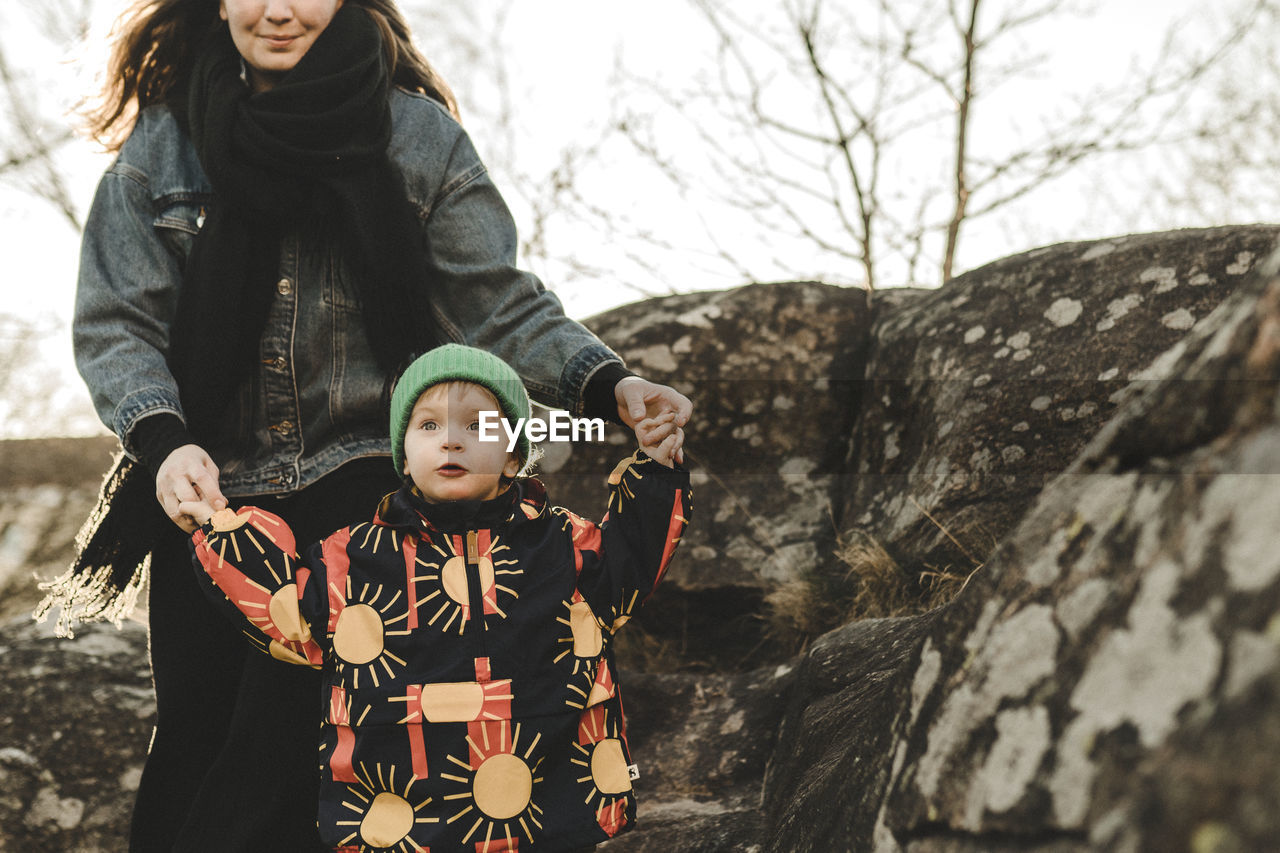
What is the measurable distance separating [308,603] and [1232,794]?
128cm

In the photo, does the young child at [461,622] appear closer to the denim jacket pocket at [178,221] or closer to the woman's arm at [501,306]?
the woman's arm at [501,306]

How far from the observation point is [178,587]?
1893mm

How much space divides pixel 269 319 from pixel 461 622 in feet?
2.48

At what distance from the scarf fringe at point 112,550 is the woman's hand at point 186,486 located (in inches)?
11.9

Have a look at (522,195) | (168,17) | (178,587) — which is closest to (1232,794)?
(178,587)

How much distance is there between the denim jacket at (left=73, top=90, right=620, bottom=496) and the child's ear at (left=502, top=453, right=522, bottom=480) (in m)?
0.16

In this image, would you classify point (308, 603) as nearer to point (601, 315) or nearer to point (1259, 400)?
point (1259, 400)

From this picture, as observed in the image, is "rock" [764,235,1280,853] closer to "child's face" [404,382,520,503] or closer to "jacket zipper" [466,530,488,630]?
"jacket zipper" [466,530,488,630]

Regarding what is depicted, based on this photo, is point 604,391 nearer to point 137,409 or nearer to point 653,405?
point 653,405

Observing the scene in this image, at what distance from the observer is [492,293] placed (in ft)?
6.66

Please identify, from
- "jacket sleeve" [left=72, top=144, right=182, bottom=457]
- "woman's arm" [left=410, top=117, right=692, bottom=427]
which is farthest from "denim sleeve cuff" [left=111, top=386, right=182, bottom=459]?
"woman's arm" [left=410, top=117, right=692, bottom=427]

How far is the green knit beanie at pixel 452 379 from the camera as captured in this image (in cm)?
167

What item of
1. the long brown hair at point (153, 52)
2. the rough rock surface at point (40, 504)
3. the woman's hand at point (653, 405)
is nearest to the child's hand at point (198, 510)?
the woman's hand at point (653, 405)

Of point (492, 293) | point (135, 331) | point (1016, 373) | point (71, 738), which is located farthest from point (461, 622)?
point (71, 738)
